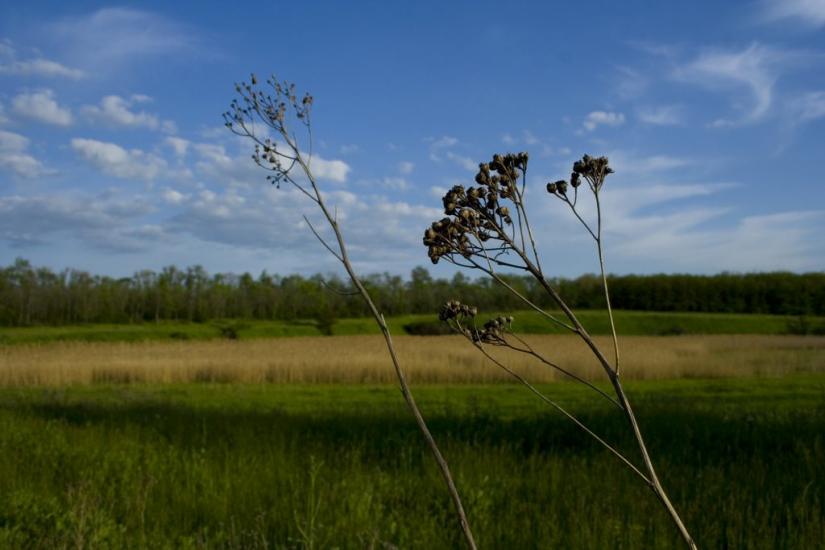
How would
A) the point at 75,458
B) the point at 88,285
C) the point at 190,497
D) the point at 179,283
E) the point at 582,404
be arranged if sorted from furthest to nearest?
1. the point at 179,283
2. the point at 88,285
3. the point at 582,404
4. the point at 75,458
5. the point at 190,497

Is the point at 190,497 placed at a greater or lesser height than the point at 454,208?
lesser

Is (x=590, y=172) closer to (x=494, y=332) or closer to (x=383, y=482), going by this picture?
(x=494, y=332)

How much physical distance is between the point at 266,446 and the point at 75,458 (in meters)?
2.41

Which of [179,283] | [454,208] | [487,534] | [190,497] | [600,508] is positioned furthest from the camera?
[179,283]

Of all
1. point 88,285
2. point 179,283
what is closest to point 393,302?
point 179,283

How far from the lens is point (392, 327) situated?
71250mm

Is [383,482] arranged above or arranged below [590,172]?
below

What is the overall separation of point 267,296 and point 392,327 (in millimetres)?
20136

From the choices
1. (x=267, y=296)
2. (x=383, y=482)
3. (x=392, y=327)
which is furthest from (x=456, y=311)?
(x=267, y=296)

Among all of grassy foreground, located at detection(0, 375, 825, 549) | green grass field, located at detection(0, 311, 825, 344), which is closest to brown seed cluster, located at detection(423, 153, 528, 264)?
grassy foreground, located at detection(0, 375, 825, 549)

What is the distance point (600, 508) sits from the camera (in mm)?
6418

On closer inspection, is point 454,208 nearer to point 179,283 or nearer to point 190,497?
point 190,497

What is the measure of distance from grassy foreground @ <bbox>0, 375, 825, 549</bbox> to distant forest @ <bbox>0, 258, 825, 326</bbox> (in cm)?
5958

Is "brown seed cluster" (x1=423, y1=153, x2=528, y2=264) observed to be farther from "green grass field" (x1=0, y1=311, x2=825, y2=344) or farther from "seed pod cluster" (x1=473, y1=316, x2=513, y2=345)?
"green grass field" (x1=0, y1=311, x2=825, y2=344)
